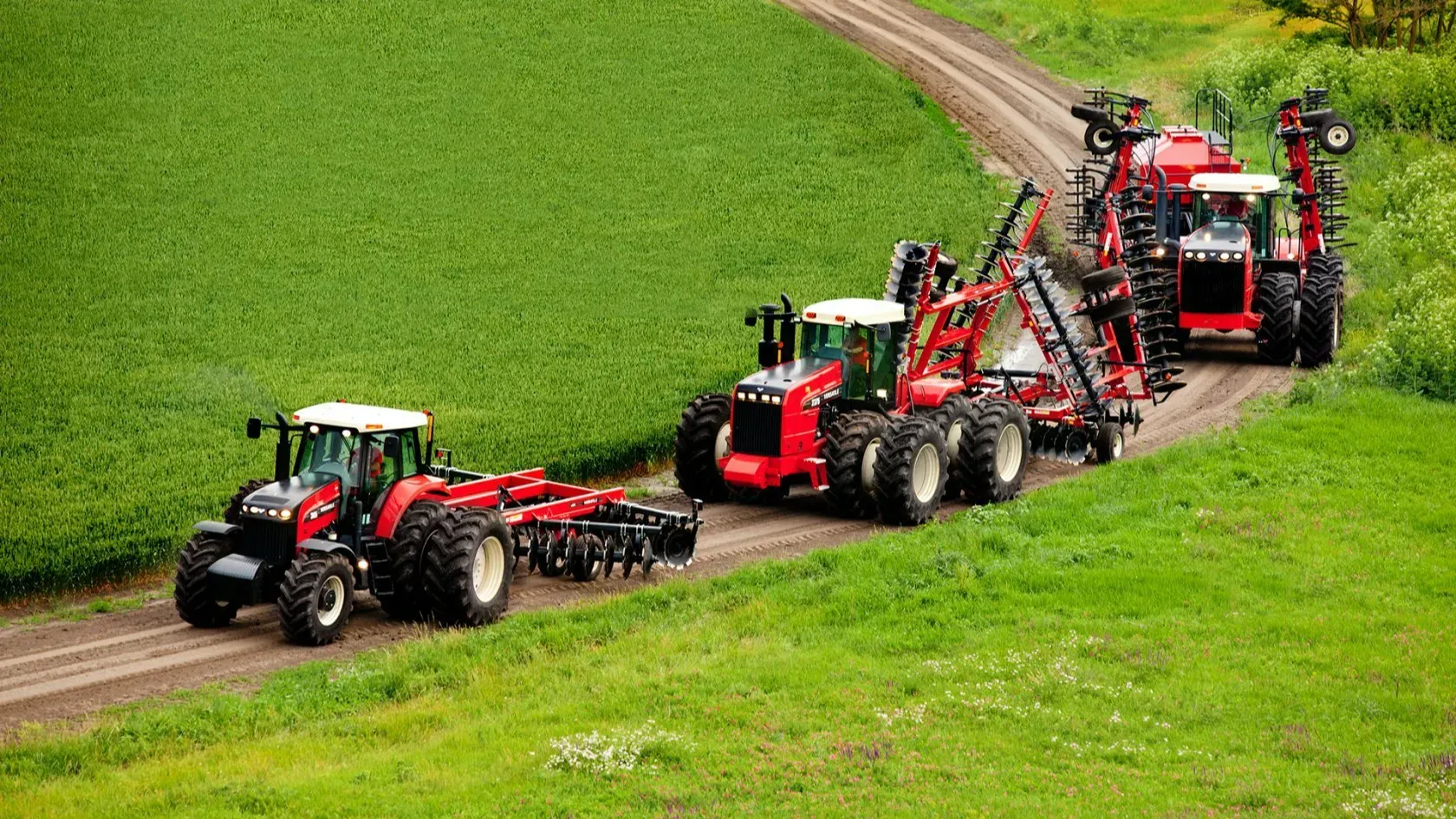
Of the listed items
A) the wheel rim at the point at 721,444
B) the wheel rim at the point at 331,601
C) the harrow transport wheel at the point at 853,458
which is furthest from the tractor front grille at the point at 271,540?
the harrow transport wheel at the point at 853,458

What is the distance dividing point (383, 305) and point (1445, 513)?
22.2 meters

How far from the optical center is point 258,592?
68.6 feet

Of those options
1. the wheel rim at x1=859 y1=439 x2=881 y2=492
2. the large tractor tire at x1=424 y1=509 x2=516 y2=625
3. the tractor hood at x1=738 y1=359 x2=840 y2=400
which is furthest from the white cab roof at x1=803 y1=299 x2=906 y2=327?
the large tractor tire at x1=424 y1=509 x2=516 y2=625

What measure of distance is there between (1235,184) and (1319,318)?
10.8 ft

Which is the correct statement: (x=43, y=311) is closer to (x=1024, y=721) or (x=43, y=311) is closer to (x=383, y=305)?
(x=383, y=305)

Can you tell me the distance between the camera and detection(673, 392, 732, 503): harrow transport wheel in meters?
27.5

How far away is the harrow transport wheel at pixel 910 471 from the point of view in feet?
84.3

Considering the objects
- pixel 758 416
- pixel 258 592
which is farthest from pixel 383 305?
pixel 258 592

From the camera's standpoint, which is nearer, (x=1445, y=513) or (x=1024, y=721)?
(x=1024, y=721)

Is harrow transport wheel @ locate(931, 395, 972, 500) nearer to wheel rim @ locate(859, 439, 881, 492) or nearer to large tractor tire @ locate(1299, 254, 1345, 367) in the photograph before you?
wheel rim @ locate(859, 439, 881, 492)

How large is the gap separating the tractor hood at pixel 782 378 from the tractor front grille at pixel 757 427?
167mm

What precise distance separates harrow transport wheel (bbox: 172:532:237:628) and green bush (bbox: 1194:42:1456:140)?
42.0 m

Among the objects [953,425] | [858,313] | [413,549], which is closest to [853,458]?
[953,425]

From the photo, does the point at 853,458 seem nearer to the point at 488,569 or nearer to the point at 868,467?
the point at 868,467
